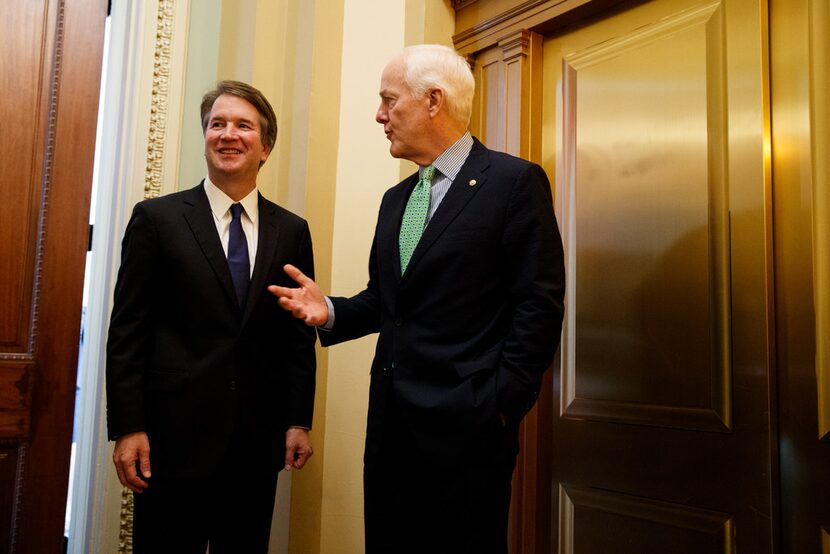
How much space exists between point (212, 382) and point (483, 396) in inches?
27.3

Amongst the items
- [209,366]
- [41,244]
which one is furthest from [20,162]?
[209,366]

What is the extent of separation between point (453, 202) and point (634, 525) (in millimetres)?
1037

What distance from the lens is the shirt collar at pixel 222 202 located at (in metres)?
1.96

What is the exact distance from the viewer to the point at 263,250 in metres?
1.94

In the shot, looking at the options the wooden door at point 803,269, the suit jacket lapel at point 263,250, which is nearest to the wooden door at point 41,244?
the suit jacket lapel at point 263,250

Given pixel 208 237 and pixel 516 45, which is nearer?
pixel 208 237

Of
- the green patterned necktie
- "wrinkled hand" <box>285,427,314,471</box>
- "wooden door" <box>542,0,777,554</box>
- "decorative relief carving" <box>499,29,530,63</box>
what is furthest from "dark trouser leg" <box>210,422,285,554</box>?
"decorative relief carving" <box>499,29,530,63</box>

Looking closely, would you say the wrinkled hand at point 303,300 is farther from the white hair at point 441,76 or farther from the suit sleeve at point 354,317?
the white hair at point 441,76

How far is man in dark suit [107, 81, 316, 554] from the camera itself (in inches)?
68.4

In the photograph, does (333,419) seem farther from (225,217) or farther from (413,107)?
(413,107)

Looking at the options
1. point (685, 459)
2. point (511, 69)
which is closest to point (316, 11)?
point (511, 69)

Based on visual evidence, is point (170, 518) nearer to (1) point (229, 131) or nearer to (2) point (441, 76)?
(1) point (229, 131)

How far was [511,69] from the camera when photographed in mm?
2447

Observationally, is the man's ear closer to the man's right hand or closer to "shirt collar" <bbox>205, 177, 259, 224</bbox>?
"shirt collar" <bbox>205, 177, 259, 224</bbox>
